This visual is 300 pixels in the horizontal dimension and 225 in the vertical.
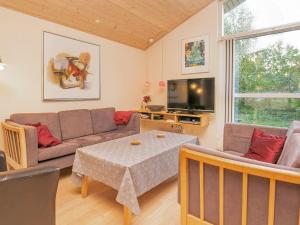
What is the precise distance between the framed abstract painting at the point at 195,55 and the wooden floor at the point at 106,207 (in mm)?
2567

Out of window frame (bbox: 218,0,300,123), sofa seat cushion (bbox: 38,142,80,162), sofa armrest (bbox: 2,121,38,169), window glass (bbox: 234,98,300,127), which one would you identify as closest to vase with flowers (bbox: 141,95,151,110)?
window frame (bbox: 218,0,300,123)

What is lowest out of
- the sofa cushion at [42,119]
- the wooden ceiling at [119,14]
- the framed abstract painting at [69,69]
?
the sofa cushion at [42,119]

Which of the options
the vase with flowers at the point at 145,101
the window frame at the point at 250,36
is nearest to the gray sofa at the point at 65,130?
the vase with flowers at the point at 145,101

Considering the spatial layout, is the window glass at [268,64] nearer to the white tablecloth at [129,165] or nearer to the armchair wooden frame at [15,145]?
the white tablecloth at [129,165]

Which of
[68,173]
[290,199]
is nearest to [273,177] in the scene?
[290,199]

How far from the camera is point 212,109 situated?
153 inches

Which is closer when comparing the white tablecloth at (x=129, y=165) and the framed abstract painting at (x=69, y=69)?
the white tablecloth at (x=129, y=165)

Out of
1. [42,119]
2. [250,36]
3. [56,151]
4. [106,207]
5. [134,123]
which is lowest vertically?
[106,207]

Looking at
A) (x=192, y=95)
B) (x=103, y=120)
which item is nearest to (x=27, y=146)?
(x=103, y=120)

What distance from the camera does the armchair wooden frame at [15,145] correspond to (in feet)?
7.57

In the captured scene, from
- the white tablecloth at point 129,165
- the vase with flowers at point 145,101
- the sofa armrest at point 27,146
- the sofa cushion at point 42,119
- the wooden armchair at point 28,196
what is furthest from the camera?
the vase with flowers at point 145,101

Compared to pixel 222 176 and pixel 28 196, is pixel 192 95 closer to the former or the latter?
pixel 222 176

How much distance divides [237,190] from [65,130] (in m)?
2.74

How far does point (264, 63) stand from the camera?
354 cm
